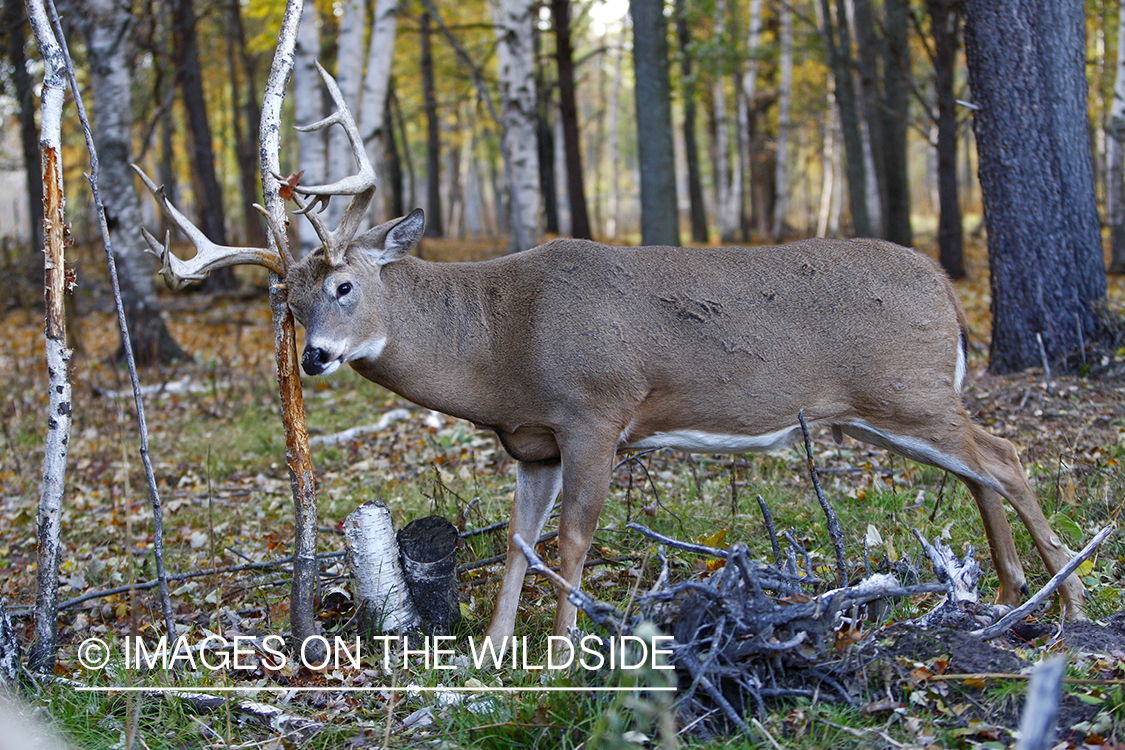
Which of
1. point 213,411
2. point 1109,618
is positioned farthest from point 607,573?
point 213,411

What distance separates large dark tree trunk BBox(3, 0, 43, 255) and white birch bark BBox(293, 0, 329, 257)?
5.10 meters

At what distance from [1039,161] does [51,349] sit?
6774 millimetres

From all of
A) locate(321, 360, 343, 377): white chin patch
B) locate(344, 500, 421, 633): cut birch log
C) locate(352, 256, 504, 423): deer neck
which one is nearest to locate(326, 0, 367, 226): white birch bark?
locate(352, 256, 504, 423): deer neck

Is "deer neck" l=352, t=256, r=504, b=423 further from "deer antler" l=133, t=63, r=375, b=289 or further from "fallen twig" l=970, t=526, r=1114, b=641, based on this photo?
"fallen twig" l=970, t=526, r=1114, b=641

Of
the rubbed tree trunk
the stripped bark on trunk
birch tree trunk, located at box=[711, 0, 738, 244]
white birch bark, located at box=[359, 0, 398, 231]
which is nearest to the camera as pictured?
the stripped bark on trunk

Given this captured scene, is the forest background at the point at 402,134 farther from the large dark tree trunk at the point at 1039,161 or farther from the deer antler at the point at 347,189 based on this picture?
the deer antler at the point at 347,189

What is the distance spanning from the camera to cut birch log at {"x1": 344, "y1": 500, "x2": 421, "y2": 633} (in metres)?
4.13

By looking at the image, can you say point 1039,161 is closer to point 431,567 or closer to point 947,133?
point 431,567

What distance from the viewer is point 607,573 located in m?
4.77

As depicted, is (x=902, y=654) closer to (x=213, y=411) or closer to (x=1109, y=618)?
(x=1109, y=618)

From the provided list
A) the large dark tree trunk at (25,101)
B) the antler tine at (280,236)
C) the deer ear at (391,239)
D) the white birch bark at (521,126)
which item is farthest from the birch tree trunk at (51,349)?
the large dark tree trunk at (25,101)

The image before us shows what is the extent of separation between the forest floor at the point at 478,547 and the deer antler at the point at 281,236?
88 centimetres

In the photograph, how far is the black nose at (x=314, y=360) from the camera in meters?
4.05

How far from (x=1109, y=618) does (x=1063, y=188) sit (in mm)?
4391
